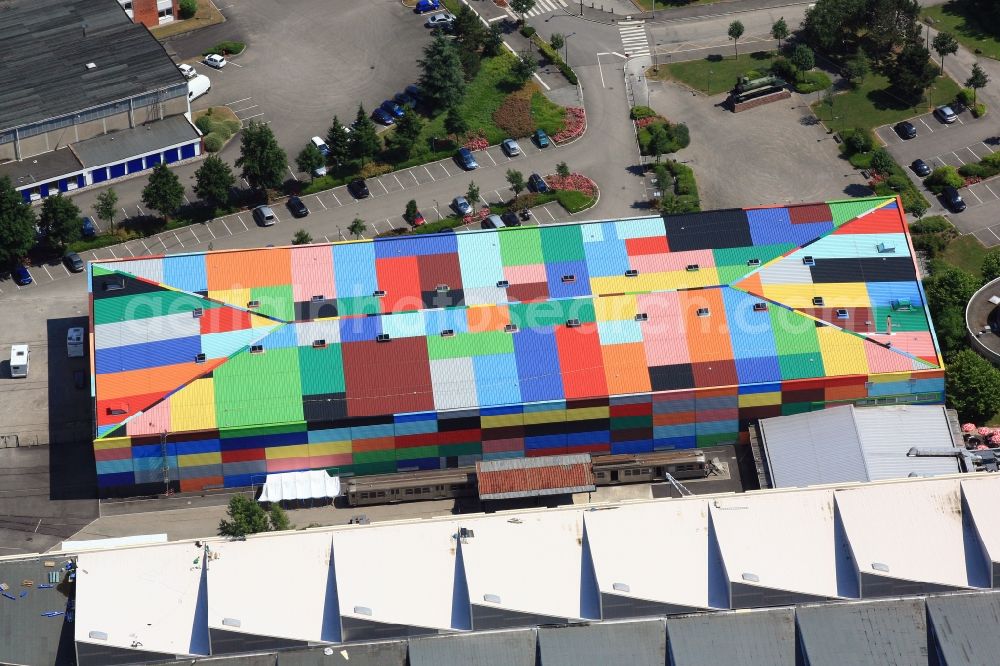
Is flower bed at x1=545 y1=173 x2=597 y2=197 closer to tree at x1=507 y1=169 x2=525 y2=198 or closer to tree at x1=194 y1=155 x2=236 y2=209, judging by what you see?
tree at x1=507 y1=169 x2=525 y2=198

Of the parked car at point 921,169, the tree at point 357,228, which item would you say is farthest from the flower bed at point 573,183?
the parked car at point 921,169

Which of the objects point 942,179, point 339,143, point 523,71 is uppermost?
point 523,71

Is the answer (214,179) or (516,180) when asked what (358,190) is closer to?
(214,179)

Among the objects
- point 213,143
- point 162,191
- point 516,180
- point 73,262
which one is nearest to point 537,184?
point 516,180

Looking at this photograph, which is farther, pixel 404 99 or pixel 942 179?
pixel 404 99

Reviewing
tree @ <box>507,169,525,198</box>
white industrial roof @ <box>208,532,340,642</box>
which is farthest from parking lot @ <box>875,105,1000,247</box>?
white industrial roof @ <box>208,532,340,642</box>

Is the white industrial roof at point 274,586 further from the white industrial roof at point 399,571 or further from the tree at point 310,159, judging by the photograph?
the tree at point 310,159

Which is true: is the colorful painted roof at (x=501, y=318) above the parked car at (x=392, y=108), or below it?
below

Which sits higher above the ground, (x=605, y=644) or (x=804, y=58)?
(x=804, y=58)

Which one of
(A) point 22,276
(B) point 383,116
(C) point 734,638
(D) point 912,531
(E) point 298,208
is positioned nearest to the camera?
(C) point 734,638
